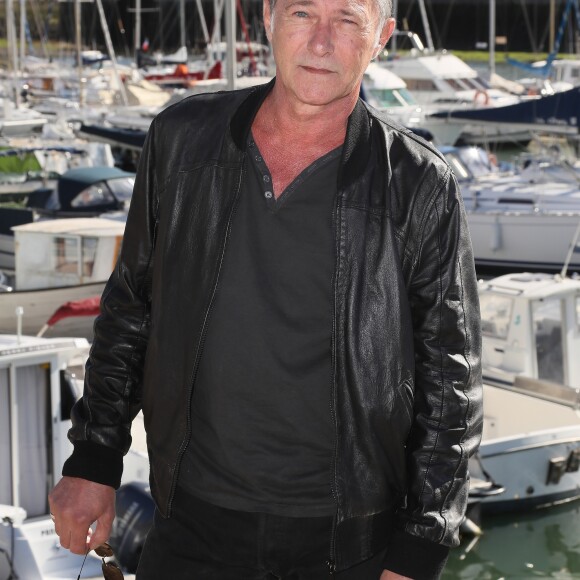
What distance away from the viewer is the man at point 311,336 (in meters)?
2.04

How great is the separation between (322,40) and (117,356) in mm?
662

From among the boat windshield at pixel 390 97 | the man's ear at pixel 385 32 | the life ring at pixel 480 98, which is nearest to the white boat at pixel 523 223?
the boat windshield at pixel 390 97

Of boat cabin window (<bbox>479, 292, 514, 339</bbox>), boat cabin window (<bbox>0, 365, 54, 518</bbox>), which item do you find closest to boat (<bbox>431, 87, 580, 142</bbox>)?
boat cabin window (<bbox>479, 292, 514, 339</bbox>)

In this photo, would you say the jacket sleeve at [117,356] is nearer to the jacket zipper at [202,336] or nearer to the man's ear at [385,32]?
the jacket zipper at [202,336]

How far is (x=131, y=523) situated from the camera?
25.4ft

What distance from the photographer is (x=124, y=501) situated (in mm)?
7773

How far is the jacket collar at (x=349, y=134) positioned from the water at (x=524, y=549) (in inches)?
279

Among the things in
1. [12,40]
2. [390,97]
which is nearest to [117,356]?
[390,97]

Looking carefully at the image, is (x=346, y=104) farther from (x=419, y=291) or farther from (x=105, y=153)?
(x=105, y=153)

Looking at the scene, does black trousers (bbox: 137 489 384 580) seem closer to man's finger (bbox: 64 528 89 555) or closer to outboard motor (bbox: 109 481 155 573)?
man's finger (bbox: 64 528 89 555)

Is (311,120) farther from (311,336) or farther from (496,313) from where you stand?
(496,313)

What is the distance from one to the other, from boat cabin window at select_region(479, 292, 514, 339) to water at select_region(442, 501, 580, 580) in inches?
59.3

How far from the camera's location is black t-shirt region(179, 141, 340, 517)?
80.0 inches

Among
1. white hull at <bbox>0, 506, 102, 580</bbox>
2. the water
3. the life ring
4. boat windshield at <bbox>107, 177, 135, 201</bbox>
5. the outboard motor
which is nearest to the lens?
white hull at <bbox>0, 506, 102, 580</bbox>
